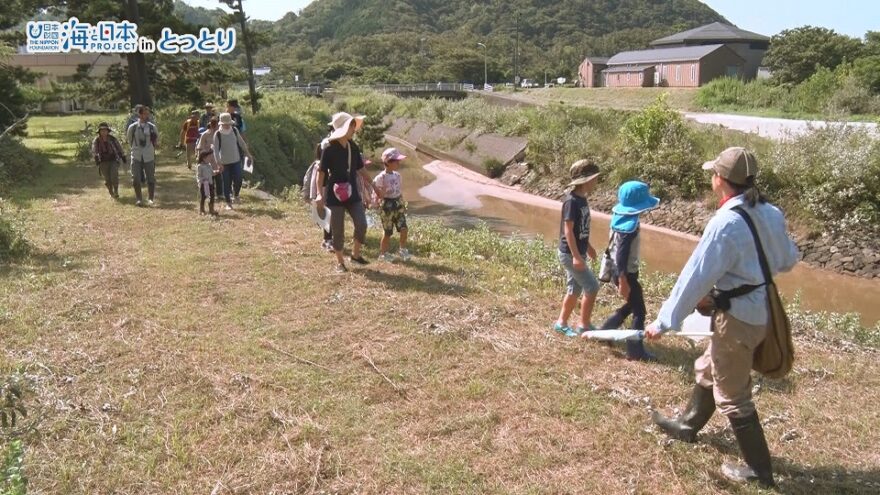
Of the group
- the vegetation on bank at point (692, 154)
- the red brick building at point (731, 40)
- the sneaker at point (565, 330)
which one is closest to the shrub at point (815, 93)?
the vegetation on bank at point (692, 154)

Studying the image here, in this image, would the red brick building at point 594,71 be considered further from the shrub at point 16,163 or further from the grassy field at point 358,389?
the grassy field at point 358,389

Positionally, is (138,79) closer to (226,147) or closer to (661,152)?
(226,147)

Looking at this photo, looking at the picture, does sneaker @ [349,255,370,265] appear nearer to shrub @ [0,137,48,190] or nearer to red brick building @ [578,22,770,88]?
shrub @ [0,137,48,190]

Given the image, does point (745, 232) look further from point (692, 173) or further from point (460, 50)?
point (460, 50)

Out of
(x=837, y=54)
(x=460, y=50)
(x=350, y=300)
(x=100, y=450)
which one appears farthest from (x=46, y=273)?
(x=460, y=50)

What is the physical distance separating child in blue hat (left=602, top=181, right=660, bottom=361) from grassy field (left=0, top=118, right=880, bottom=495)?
0.23 metres

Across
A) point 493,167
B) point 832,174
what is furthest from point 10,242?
point 493,167

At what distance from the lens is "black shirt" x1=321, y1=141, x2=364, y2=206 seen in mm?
6781

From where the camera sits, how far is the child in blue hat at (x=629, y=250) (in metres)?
4.71

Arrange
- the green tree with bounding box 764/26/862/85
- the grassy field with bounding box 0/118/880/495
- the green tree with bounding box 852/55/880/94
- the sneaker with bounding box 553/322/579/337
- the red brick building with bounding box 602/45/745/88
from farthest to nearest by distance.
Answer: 1. the red brick building with bounding box 602/45/745/88
2. the green tree with bounding box 764/26/862/85
3. the green tree with bounding box 852/55/880/94
4. the sneaker with bounding box 553/322/579/337
5. the grassy field with bounding box 0/118/880/495

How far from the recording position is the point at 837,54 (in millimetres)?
43781

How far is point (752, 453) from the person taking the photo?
337 centimetres

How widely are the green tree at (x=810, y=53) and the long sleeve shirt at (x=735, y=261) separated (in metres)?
44.1

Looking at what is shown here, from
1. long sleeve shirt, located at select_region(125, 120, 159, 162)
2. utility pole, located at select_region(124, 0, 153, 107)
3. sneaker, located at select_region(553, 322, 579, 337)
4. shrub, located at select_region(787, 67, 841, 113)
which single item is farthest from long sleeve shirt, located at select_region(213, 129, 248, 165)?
shrub, located at select_region(787, 67, 841, 113)
